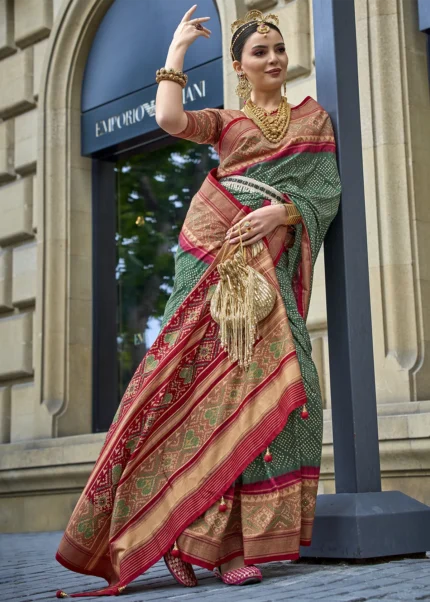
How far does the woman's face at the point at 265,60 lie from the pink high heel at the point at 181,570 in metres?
1.88

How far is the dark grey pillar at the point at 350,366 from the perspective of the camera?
3.72m

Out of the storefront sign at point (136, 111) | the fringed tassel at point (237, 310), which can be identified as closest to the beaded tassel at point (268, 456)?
the fringed tassel at point (237, 310)

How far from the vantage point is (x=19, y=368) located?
8.80 meters

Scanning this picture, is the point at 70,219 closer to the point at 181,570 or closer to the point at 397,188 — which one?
the point at 397,188

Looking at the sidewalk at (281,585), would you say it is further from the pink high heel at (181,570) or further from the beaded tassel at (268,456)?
the beaded tassel at (268,456)

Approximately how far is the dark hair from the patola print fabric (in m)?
0.33

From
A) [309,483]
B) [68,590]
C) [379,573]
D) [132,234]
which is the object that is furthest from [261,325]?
[132,234]

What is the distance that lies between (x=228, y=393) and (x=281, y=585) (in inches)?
28.0

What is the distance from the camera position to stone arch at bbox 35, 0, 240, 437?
28.0ft

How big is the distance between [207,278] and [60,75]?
5699 mm

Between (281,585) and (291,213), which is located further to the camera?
(291,213)

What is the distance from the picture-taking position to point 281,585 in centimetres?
327

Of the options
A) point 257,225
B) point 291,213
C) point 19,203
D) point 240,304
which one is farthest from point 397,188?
point 19,203

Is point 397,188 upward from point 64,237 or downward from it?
downward
